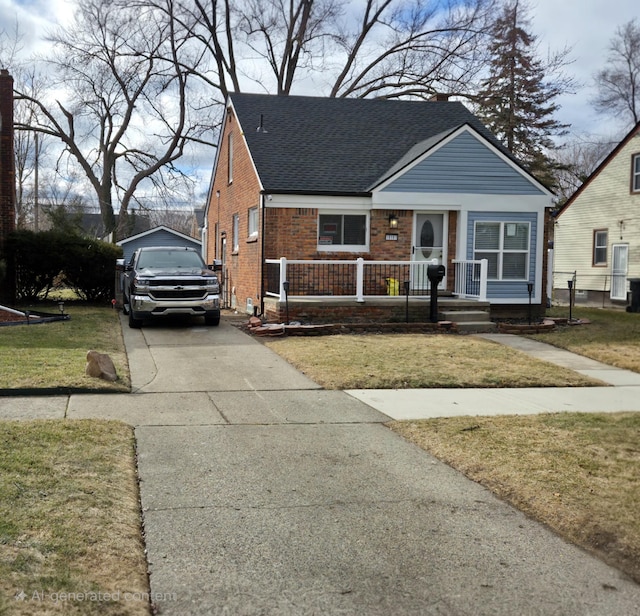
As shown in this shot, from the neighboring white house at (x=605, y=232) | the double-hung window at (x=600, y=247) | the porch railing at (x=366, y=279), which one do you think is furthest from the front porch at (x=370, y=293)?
the double-hung window at (x=600, y=247)

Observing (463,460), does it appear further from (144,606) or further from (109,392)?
(109,392)

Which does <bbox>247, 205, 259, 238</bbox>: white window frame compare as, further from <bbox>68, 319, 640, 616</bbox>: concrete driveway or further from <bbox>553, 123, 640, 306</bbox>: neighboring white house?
<bbox>553, 123, 640, 306</bbox>: neighboring white house

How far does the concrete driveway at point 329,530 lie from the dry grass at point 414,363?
2.12 metres

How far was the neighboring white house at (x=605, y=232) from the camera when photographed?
84.8 feet

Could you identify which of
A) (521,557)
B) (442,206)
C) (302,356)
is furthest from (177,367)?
(442,206)

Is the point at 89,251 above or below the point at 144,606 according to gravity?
above

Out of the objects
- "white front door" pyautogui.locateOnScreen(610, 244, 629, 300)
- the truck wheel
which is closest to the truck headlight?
the truck wheel

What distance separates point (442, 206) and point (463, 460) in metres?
12.4

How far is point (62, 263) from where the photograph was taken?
66.8 feet

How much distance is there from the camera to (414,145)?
19516mm

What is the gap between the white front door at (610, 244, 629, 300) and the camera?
2630 centimetres

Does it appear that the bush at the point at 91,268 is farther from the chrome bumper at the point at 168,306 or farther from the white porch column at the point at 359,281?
the white porch column at the point at 359,281

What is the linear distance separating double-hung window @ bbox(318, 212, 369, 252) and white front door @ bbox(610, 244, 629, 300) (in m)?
13.5

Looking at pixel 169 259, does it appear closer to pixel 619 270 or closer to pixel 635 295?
pixel 635 295
